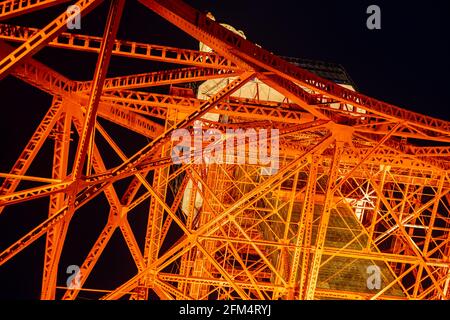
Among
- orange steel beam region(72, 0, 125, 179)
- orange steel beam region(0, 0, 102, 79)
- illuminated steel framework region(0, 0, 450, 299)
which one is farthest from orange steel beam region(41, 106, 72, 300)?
orange steel beam region(0, 0, 102, 79)

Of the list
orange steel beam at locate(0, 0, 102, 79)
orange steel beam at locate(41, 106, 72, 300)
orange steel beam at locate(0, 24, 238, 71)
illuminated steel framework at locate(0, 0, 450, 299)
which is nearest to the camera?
Answer: orange steel beam at locate(0, 0, 102, 79)

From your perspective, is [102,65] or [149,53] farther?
[149,53]

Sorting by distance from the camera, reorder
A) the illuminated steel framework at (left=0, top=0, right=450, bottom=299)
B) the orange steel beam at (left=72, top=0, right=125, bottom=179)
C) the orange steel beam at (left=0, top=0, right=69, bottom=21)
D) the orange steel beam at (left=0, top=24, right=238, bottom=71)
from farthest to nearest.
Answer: the orange steel beam at (left=0, top=24, right=238, bottom=71), the illuminated steel framework at (left=0, top=0, right=450, bottom=299), the orange steel beam at (left=72, top=0, right=125, bottom=179), the orange steel beam at (left=0, top=0, right=69, bottom=21)

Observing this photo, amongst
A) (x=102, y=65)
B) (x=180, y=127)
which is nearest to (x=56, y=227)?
(x=180, y=127)

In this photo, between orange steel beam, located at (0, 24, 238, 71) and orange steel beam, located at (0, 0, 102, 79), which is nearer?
orange steel beam, located at (0, 0, 102, 79)

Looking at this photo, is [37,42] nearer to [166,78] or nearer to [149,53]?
[149,53]

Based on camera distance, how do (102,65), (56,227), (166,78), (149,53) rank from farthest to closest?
(166,78) → (56,227) → (149,53) → (102,65)

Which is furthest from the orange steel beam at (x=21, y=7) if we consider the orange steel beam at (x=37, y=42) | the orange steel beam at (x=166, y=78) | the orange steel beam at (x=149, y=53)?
the orange steel beam at (x=166, y=78)

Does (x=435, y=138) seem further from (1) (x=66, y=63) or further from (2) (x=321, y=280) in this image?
(1) (x=66, y=63)

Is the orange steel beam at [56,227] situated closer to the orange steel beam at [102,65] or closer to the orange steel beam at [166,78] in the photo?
the orange steel beam at [166,78]

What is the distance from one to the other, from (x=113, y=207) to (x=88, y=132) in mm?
6399

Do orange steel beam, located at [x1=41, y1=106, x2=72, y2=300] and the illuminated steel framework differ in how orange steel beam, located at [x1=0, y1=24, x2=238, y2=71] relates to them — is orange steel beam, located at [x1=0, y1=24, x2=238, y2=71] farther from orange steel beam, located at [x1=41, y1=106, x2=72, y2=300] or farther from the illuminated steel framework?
orange steel beam, located at [x1=41, y1=106, x2=72, y2=300]
